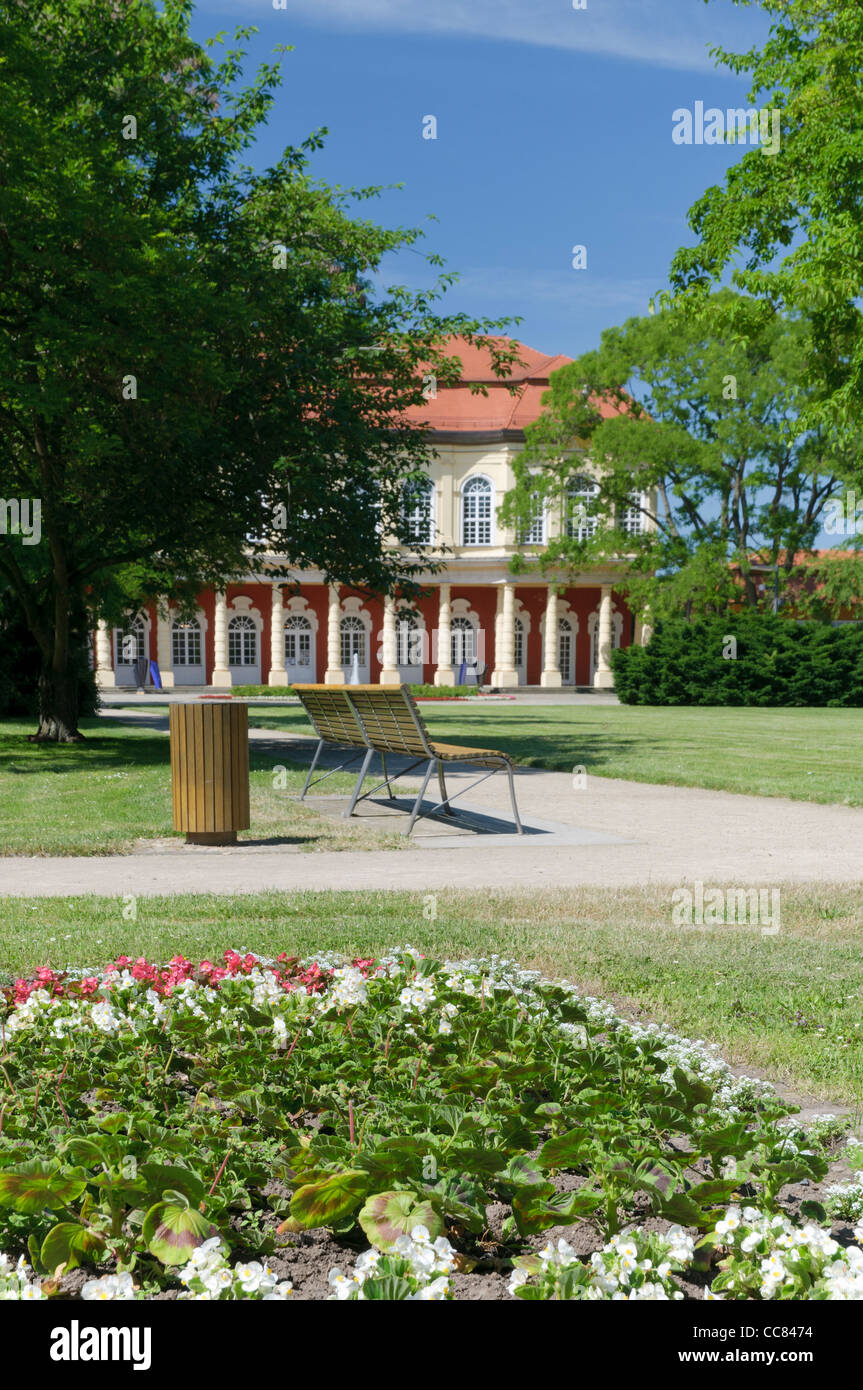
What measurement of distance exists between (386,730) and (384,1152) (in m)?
7.46

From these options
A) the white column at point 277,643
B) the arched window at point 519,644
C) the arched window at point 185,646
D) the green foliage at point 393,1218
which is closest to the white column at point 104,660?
the arched window at point 185,646

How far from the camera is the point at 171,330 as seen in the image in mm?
15367

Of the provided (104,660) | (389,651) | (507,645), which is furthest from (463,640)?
(104,660)

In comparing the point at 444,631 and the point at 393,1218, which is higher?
the point at 444,631

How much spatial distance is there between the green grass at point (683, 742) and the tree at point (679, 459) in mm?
11418

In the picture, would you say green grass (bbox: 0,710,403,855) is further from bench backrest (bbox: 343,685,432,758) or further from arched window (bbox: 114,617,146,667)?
arched window (bbox: 114,617,146,667)

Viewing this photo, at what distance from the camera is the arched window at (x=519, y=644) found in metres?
59.8

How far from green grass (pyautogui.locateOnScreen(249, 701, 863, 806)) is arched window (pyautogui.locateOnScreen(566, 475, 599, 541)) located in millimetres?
12918

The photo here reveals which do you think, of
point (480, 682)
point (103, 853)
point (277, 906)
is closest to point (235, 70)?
point (103, 853)

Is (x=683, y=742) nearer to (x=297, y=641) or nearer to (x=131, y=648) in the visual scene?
(x=297, y=641)

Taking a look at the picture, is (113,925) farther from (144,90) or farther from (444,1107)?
(144,90)

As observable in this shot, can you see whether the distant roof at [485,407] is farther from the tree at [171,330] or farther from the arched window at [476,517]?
the tree at [171,330]

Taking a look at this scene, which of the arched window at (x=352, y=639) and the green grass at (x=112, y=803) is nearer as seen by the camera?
the green grass at (x=112, y=803)
